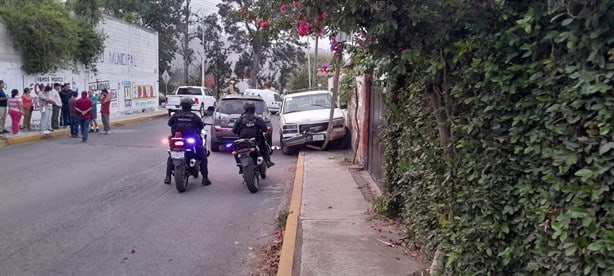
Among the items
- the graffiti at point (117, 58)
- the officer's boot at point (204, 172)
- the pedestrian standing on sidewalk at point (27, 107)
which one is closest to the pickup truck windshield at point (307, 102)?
the officer's boot at point (204, 172)

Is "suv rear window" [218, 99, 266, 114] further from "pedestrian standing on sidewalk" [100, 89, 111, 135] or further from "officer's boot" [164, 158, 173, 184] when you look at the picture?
"officer's boot" [164, 158, 173, 184]

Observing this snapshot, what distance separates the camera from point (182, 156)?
959 centimetres

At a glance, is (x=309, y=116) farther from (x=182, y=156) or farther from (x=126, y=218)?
(x=126, y=218)

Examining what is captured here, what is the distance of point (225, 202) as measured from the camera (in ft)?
30.0

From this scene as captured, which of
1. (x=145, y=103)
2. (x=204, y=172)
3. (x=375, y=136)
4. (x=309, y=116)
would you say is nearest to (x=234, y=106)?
(x=309, y=116)

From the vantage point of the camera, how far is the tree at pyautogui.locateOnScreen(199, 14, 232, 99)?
2281 inches

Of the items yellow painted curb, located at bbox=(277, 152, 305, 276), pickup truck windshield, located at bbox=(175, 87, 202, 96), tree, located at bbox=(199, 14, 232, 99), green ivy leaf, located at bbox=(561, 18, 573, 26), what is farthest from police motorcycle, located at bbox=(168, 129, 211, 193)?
tree, located at bbox=(199, 14, 232, 99)

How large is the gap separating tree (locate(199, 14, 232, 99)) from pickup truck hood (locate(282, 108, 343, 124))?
1687 inches

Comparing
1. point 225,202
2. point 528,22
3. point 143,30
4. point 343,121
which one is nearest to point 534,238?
point 528,22

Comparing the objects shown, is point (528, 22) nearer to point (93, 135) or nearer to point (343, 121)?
point (343, 121)

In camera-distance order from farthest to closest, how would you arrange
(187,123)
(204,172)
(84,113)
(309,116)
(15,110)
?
(15,110)
(84,113)
(309,116)
(204,172)
(187,123)

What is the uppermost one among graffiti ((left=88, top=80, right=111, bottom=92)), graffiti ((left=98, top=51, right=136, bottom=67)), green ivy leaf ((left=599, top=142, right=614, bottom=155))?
graffiti ((left=98, top=51, right=136, bottom=67))

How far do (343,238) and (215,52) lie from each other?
54.7 m

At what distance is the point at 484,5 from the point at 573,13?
82 cm
